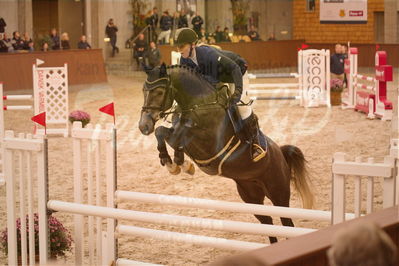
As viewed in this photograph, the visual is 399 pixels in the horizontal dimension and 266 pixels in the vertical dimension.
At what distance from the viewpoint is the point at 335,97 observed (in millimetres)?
17328

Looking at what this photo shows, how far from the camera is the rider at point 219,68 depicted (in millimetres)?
6227

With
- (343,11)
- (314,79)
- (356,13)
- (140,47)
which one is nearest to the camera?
(314,79)

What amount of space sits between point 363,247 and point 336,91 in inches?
605

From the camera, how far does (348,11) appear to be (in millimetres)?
24188

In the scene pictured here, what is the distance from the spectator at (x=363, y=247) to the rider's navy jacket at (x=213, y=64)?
4144 millimetres

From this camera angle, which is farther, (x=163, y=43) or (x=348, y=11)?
(x=163, y=43)

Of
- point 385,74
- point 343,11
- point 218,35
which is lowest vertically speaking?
point 385,74

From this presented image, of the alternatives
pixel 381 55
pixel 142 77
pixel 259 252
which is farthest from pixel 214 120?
pixel 142 77

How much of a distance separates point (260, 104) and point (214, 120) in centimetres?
1168

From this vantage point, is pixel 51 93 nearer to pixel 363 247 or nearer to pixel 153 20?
pixel 363 247

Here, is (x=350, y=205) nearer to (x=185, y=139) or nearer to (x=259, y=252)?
(x=185, y=139)

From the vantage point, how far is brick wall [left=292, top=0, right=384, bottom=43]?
2845 cm

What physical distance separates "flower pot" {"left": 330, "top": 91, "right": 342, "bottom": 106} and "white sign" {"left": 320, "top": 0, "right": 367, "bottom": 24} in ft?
18.0

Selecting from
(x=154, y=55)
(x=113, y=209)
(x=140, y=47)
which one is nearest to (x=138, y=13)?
(x=140, y=47)
